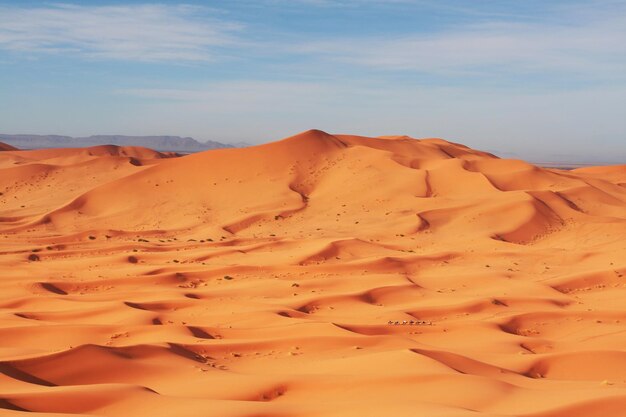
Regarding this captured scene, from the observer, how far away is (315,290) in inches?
508

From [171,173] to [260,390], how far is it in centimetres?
2336

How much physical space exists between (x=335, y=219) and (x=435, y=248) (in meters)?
5.52

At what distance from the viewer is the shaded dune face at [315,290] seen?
20.4 ft

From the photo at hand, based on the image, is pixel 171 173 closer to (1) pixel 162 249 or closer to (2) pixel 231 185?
(2) pixel 231 185

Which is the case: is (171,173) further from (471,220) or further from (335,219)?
(471,220)

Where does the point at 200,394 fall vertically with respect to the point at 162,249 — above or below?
above

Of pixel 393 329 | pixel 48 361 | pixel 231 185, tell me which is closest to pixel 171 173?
pixel 231 185

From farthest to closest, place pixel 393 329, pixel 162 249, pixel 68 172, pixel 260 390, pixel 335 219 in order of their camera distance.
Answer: pixel 68 172 < pixel 335 219 < pixel 162 249 < pixel 393 329 < pixel 260 390

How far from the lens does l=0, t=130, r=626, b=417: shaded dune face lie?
6.21m

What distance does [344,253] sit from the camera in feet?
54.6

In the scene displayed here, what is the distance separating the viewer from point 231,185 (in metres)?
27.8

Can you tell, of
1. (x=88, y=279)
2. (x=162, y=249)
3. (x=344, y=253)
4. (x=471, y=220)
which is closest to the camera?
(x=88, y=279)

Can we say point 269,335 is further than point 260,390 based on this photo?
Yes

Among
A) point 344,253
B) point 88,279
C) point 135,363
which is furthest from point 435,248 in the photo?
point 135,363
